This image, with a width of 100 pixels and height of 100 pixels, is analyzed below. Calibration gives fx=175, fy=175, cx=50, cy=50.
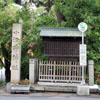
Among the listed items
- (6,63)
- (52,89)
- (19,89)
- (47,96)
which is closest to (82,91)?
(52,89)

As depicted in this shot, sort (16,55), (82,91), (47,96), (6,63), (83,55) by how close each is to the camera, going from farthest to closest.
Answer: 1. (6,63)
2. (16,55)
3. (83,55)
4. (82,91)
5. (47,96)

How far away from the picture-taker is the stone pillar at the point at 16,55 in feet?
35.4

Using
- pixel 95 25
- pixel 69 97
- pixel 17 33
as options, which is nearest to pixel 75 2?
pixel 95 25

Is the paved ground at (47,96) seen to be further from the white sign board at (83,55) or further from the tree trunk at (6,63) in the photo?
the tree trunk at (6,63)

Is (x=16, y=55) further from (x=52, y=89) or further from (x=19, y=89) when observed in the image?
(x=52, y=89)

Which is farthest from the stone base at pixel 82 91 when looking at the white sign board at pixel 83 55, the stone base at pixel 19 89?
the stone base at pixel 19 89

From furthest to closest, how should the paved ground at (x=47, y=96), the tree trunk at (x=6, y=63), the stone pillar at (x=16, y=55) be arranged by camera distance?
the tree trunk at (x=6, y=63), the stone pillar at (x=16, y=55), the paved ground at (x=47, y=96)

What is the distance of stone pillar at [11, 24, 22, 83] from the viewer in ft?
35.4

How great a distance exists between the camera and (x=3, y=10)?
12633 mm

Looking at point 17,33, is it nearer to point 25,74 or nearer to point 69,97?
point 25,74

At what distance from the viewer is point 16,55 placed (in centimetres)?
1091

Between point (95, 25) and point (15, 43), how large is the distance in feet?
18.6

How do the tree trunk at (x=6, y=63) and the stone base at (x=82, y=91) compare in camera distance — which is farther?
the tree trunk at (x=6, y=63)

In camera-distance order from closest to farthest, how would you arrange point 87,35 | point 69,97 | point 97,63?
1. point 69,97
2. point 87,35
3. point 97,63
